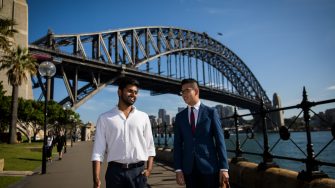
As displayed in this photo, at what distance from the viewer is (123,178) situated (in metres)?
3.36

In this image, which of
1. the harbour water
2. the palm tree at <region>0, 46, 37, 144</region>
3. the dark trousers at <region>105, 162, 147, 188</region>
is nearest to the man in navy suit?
the dark trousers at <region>105, 162, 147, 188</region>

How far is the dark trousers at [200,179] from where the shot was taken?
11.6 feet

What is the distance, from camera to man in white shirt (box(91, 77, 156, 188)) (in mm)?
3367

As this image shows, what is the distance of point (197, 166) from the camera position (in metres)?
3.58

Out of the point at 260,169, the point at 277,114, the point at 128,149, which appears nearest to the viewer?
the point at 128,149

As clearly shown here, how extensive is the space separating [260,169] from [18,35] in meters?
44.7

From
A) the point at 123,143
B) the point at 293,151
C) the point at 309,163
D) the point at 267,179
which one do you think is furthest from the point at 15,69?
the point at 293,151

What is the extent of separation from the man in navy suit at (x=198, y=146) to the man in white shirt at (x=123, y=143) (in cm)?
47

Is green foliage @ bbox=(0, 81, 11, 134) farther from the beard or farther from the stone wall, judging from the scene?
the beard

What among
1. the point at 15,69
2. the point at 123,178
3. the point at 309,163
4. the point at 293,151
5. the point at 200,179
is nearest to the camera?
the point at 123,178

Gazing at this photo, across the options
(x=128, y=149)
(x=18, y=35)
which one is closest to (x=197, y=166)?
(x=128, y=149)

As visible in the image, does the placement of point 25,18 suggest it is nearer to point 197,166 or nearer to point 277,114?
point 197,166

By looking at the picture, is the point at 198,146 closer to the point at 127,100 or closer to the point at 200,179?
the point at 200,179

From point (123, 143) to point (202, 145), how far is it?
0.97 meters
